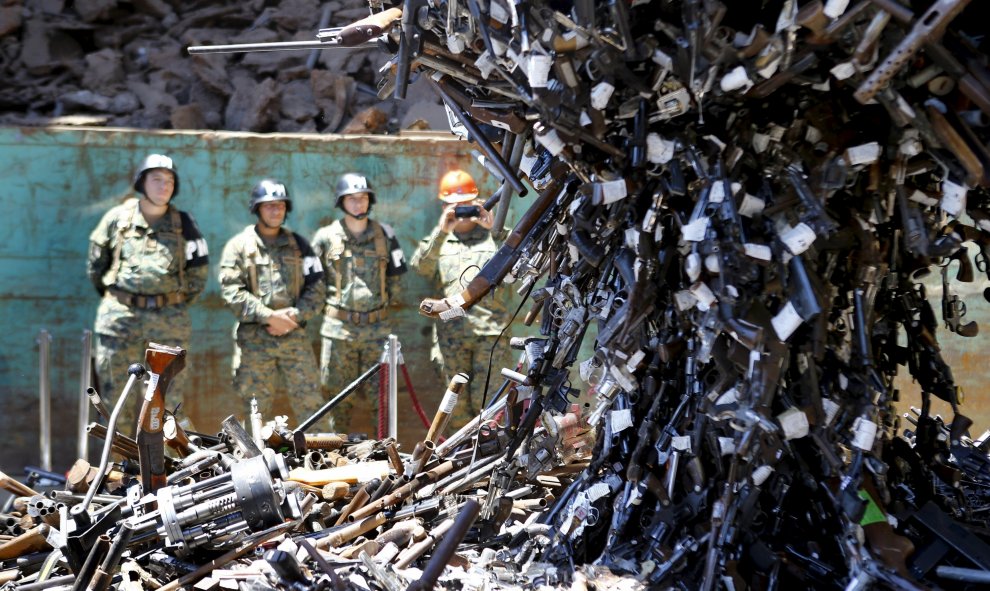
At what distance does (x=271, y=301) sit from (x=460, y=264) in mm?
1414

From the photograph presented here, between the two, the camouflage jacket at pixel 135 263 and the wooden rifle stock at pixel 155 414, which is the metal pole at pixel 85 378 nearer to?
the camouflage jacket at pixel 135 263

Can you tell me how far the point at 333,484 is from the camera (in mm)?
4648

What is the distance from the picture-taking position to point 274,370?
27.7 feet

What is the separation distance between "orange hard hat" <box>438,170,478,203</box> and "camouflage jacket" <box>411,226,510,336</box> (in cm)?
25

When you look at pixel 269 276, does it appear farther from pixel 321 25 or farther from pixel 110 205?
pixel 321 25

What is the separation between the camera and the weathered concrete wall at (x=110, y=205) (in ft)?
27.9

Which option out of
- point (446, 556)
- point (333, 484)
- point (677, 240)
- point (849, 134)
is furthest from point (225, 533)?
point (849, 134)

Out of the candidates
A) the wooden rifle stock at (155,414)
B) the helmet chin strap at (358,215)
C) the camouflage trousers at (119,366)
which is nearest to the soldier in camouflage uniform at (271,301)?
the helmet chin strap at (358,215)

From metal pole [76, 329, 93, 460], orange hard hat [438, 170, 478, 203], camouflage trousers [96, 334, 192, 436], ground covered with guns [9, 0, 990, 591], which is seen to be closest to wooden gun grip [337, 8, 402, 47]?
ground covered with guns [9, 0, 990, 591]

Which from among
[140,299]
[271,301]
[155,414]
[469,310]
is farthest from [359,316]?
[155,414]

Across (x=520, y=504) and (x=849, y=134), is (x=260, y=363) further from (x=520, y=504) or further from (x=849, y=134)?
(x=849, y=134)

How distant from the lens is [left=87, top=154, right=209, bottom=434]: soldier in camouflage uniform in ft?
26.8

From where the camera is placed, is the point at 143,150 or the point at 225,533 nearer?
the point at 225,533

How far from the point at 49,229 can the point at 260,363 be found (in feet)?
6.25
